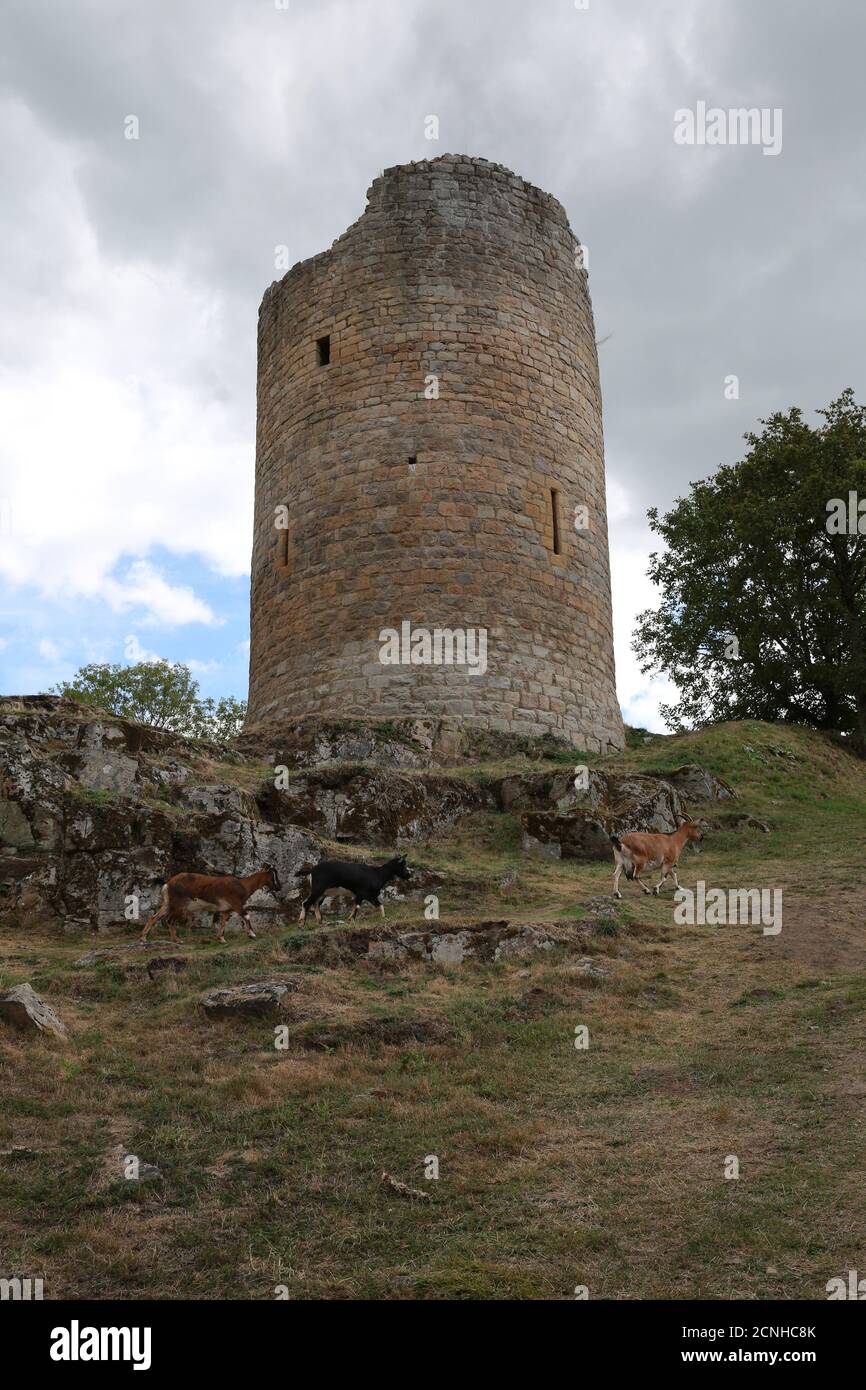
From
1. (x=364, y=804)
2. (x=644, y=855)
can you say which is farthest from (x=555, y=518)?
(x=644, y=855)

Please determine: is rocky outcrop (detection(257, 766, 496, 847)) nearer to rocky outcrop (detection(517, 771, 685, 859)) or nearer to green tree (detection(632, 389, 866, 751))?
rocky outcrop (detection(517, 771, 685, 859))

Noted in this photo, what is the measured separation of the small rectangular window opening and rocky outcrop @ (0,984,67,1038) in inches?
521

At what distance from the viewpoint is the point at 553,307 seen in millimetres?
21078

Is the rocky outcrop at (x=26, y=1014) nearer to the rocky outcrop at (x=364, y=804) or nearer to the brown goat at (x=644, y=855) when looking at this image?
the rocky outcrop at (x=364, y=804)

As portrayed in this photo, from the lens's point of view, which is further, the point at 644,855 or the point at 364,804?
the point at 364,804

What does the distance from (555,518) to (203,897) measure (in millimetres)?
10997

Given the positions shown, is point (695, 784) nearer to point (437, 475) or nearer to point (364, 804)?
point (364, 804)

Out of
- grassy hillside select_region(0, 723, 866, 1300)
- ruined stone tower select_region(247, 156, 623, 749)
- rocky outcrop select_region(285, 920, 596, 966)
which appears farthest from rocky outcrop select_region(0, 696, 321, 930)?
ruined stone tower select_region(247, 156, 623, 749)

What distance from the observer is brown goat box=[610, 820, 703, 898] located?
13.1 meters

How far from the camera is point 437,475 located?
19031mm

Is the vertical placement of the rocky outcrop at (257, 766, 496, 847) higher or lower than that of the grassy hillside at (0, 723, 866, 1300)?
higher

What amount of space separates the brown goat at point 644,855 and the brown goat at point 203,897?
4.31 m

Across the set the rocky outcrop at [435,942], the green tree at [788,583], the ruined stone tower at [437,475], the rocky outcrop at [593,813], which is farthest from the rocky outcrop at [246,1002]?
the green tree at [788,583]
